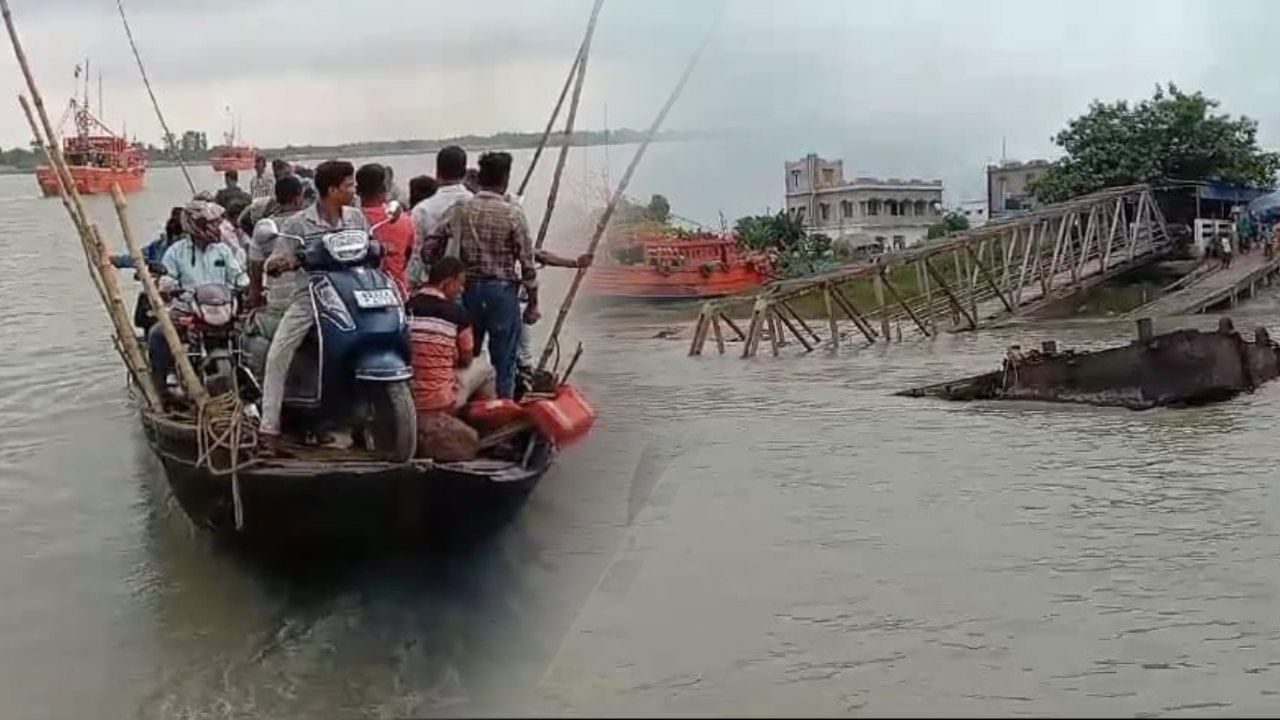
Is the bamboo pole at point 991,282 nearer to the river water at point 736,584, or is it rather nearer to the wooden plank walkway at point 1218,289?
the wooden plank walkway at point 1218,289

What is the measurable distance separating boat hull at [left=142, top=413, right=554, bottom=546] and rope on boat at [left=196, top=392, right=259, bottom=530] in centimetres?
3

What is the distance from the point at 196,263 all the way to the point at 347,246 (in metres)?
2.91

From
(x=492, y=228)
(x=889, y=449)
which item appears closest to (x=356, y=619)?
(x=492, y=228)

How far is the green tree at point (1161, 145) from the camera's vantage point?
30.9 metres

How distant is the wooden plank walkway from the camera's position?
78.7ft

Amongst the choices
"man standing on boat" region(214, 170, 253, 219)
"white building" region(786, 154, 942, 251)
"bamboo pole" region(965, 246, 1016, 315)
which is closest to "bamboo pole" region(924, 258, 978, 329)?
"bamboo pole" region(965, 246, 1016, 315)

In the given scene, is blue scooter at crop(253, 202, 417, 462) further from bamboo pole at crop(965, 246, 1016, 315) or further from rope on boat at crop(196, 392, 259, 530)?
bamboo pole at crop(965, 246, 1016, 315)

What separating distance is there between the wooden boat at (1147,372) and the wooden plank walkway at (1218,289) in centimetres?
902

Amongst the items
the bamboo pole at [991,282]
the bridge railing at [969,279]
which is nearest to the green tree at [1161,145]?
the bridge railing at [969,279]

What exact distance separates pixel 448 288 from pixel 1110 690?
3.37 metres

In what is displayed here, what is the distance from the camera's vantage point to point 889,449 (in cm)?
1200

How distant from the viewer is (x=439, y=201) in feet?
26.4

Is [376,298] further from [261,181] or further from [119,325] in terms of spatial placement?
[261,181]

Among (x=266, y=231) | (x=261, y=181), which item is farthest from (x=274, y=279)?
(x=261, y=181)
